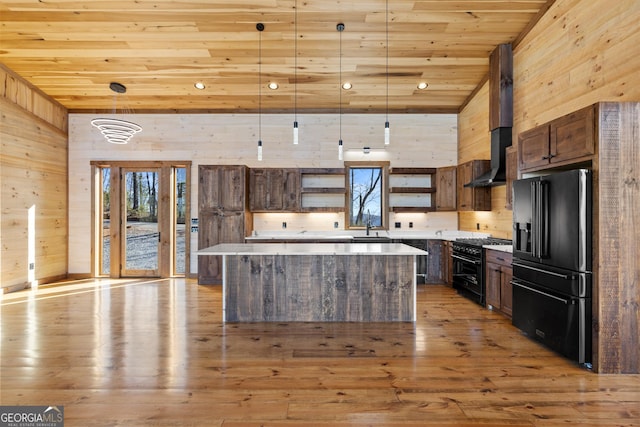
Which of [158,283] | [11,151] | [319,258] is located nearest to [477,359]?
[319,258]

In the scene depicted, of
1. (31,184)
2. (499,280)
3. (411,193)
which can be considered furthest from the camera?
(411,193)

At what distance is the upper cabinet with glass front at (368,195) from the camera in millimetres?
6766

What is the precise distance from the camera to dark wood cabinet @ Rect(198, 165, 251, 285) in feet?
20.5

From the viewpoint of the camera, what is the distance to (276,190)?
655cm

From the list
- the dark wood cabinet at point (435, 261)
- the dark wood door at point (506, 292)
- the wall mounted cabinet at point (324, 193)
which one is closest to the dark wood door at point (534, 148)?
the dark wood door at point (506, 292)

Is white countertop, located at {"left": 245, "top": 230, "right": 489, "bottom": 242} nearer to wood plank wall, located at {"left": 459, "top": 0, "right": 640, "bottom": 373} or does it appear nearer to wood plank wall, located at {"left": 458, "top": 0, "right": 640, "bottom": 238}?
wood plank wall, located at {"left": 458, "top": 0, "right": 640, "bottom": 238}

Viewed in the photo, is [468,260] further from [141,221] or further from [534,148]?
[141,221]

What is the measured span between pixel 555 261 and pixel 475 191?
111 inches

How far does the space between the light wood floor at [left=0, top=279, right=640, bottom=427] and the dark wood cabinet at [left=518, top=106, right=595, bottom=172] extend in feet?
5.75

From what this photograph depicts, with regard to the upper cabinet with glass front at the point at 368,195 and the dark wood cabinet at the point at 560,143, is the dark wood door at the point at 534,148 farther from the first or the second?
the upper cabinet with glass front at the point at 368,195

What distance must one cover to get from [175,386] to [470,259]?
4137 mm

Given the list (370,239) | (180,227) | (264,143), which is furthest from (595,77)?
(180,227)

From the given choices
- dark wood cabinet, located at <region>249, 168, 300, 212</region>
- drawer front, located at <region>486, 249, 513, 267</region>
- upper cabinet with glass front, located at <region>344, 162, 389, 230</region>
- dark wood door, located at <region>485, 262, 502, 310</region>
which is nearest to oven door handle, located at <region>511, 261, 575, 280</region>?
drawer front, located at <region>486, 249, 513, 267</region>

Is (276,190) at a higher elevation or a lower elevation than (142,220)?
higher
